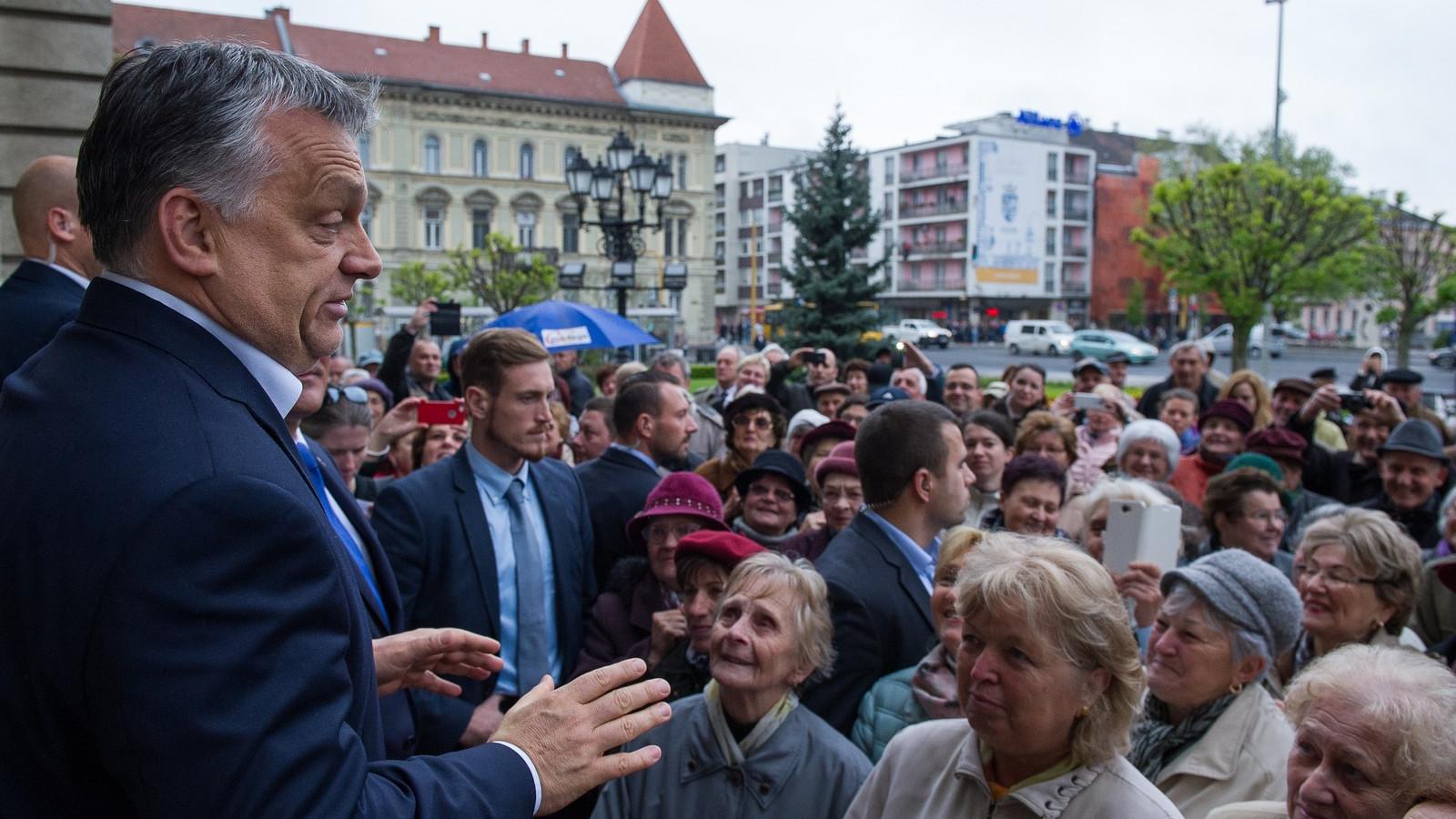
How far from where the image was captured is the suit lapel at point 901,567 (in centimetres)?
375

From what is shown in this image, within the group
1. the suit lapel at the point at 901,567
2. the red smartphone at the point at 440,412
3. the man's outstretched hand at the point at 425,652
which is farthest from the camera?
the red smartphone at the point at 440,412

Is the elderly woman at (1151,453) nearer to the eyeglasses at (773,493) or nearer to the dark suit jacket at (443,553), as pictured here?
the eyeglasses at (773,493)

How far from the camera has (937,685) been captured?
343 centimetres

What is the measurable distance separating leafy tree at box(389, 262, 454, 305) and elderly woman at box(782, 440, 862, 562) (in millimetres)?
42756

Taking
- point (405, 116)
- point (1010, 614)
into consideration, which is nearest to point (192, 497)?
point (1010, 614)

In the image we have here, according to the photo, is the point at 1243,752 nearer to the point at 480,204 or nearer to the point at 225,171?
the point at 225,171

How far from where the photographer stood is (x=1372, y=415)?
24.6 ft

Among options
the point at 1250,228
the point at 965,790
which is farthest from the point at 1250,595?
the point at 1250,228

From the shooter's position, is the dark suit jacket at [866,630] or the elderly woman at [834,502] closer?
the dark suit jacket at [866,630]

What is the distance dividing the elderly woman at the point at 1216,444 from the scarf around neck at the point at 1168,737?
4017 mm

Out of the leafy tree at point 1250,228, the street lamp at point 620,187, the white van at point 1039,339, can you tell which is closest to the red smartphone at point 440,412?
the street lamp at point 620,187

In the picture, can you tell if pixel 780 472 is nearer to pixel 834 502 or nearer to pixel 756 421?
pixel 834 502

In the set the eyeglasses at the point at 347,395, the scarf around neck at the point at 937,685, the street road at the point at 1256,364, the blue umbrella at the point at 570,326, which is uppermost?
the blue umbrella at the point at 570,326

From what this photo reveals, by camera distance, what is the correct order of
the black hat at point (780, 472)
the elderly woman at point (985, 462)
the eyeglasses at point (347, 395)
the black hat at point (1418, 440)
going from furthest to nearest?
1. the elderly woman at point (985, 462)
2. the black hat at point (1418, 440)
3. the eyeglasses at point (347, 395)
4. the black hat at point (780, 472)
